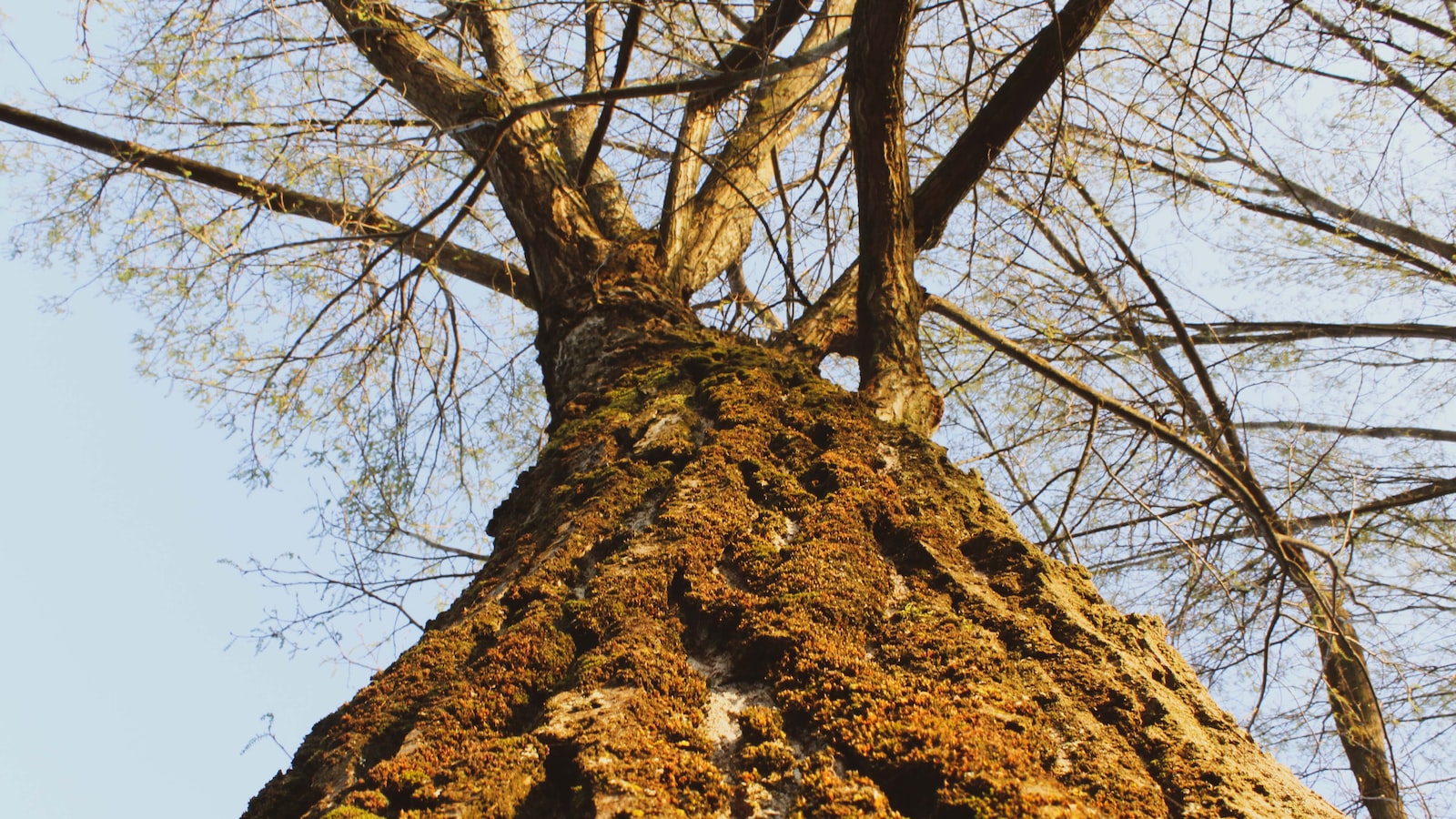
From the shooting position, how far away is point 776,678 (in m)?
1.10

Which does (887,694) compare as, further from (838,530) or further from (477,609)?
(477,609)

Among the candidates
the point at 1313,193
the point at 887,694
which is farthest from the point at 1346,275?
the point at 887,694

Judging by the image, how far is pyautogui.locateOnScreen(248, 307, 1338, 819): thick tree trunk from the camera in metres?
0.94

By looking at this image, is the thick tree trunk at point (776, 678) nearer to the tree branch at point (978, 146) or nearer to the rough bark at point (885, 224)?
the rough bark at point (885, 224)

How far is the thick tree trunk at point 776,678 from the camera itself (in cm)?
94

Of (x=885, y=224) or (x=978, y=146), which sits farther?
(x=978, y=146)

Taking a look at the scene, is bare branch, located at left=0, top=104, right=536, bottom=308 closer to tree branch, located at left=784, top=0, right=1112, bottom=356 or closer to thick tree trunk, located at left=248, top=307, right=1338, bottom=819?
tree branch, located at left=784, top=0, right=1112, bottom=356

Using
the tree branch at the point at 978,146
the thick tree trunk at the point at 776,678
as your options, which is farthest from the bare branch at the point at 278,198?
the thick tree trunk at the point at 776,678

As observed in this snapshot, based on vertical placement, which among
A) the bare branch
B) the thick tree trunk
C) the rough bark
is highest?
the bare branch

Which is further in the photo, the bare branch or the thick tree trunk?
the bare branch

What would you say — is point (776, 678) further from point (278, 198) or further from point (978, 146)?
point (278, 198)

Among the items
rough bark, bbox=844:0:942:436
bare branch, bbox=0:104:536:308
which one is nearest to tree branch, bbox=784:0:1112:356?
rough bark, bbox=844:0:942:436

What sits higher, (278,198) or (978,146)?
(278,198)

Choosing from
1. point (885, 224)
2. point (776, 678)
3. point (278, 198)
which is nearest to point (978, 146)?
point (885, 224)
